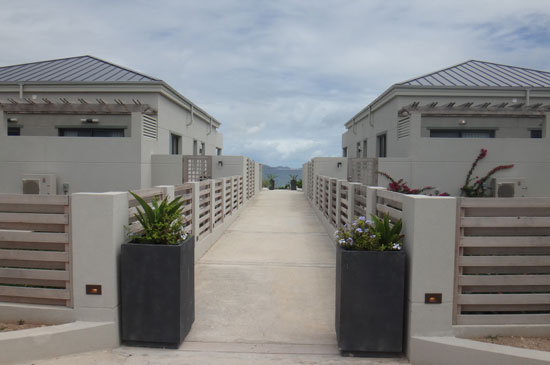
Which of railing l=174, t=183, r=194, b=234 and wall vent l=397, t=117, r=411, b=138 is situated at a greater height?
wall vent l=397, t=117, r=411, b=138

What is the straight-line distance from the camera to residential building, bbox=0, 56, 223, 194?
1205 centimetres

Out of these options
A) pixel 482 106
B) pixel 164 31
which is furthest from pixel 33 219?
pixel 482 106

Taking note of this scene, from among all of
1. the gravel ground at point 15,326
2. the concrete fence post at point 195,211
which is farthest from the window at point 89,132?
the gravel ground at point 15,326

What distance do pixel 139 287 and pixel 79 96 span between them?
13777 mm

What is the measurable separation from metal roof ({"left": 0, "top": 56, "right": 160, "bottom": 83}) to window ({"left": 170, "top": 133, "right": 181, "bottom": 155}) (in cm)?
285

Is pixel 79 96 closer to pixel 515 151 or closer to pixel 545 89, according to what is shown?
pixel 515 151

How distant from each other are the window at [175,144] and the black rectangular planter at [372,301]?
561 inches

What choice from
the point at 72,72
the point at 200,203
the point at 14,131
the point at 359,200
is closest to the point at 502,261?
the point at 359,200

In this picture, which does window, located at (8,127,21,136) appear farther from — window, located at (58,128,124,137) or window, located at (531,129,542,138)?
window, located at (531,129,542,138)

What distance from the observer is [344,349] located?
3.46 m

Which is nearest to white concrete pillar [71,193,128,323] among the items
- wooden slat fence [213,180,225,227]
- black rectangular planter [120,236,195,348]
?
black rectangular planter [120,236,195,348]

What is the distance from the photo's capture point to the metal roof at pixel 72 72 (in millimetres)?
15094

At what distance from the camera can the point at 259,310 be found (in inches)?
177

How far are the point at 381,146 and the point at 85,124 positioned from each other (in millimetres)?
12714
